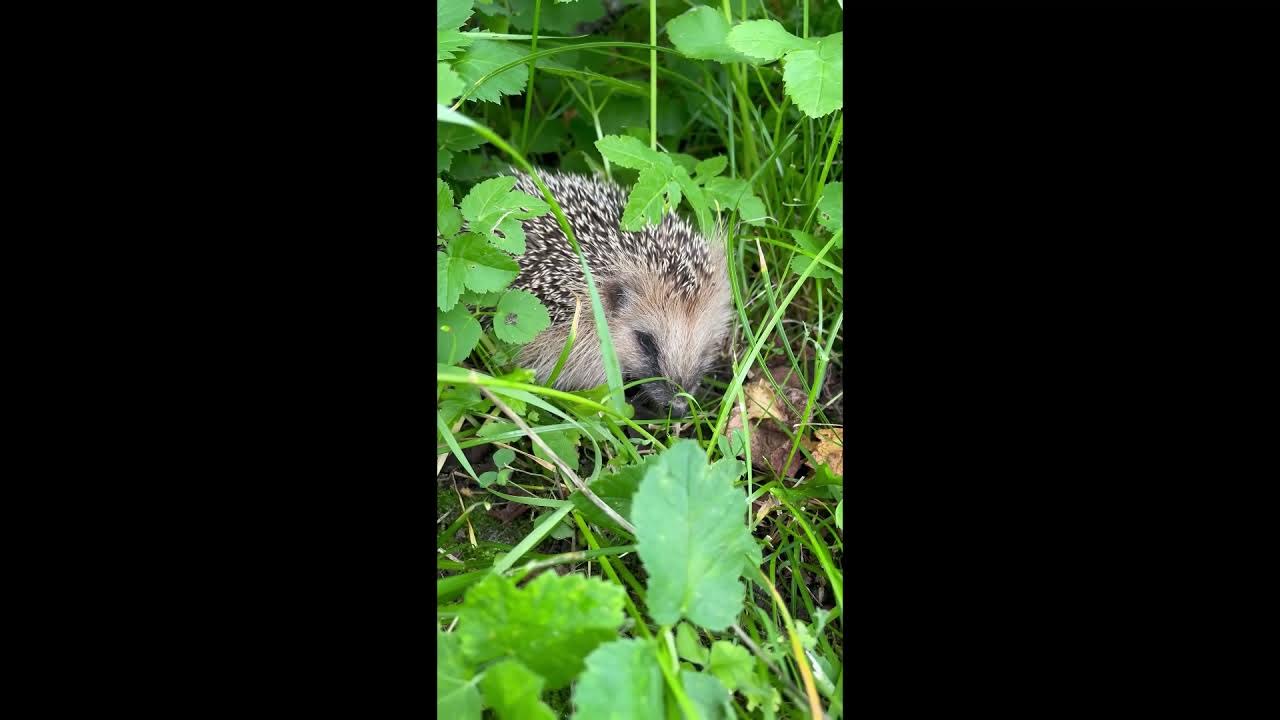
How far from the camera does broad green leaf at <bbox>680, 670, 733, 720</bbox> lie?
1.59m

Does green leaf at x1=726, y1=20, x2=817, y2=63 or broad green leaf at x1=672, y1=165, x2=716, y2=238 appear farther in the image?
broad green leaf at x1=672, y1=165, x2=716, y2=238

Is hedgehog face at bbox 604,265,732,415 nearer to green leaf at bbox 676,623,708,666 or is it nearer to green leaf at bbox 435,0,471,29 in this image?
green leaf at bbox 435,0,471,29

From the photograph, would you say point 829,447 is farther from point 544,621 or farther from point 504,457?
Answer: point 544,621

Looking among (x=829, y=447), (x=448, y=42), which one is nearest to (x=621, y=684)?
(x=829, y=447)

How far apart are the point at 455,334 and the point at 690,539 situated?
85cm

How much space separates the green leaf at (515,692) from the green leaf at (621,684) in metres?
0.06

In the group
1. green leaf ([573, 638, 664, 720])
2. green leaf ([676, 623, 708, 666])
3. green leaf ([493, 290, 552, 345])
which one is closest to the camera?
green leaf ([573, 638, 664, 720])

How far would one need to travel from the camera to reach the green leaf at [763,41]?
96.6 inches

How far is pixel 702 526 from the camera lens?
1625mm

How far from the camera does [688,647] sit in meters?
1.71

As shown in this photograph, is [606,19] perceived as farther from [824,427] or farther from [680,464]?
[680,464]

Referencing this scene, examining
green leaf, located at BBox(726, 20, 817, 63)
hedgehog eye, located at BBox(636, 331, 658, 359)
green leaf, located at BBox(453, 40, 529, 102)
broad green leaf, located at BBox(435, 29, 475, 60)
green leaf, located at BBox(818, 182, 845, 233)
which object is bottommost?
hedgehog eye, located at BBox(636, 331, 658, 359)

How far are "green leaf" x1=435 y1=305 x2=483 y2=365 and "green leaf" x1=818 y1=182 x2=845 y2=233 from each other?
1178mm

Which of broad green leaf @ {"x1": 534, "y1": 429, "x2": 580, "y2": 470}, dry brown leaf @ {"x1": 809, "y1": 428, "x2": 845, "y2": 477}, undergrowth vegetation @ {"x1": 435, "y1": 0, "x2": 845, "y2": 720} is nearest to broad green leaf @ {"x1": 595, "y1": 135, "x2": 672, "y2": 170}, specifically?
undergrowth vegetation @ {"x1": 435, "y1": 0, "x2": 845, "y2": 720}
